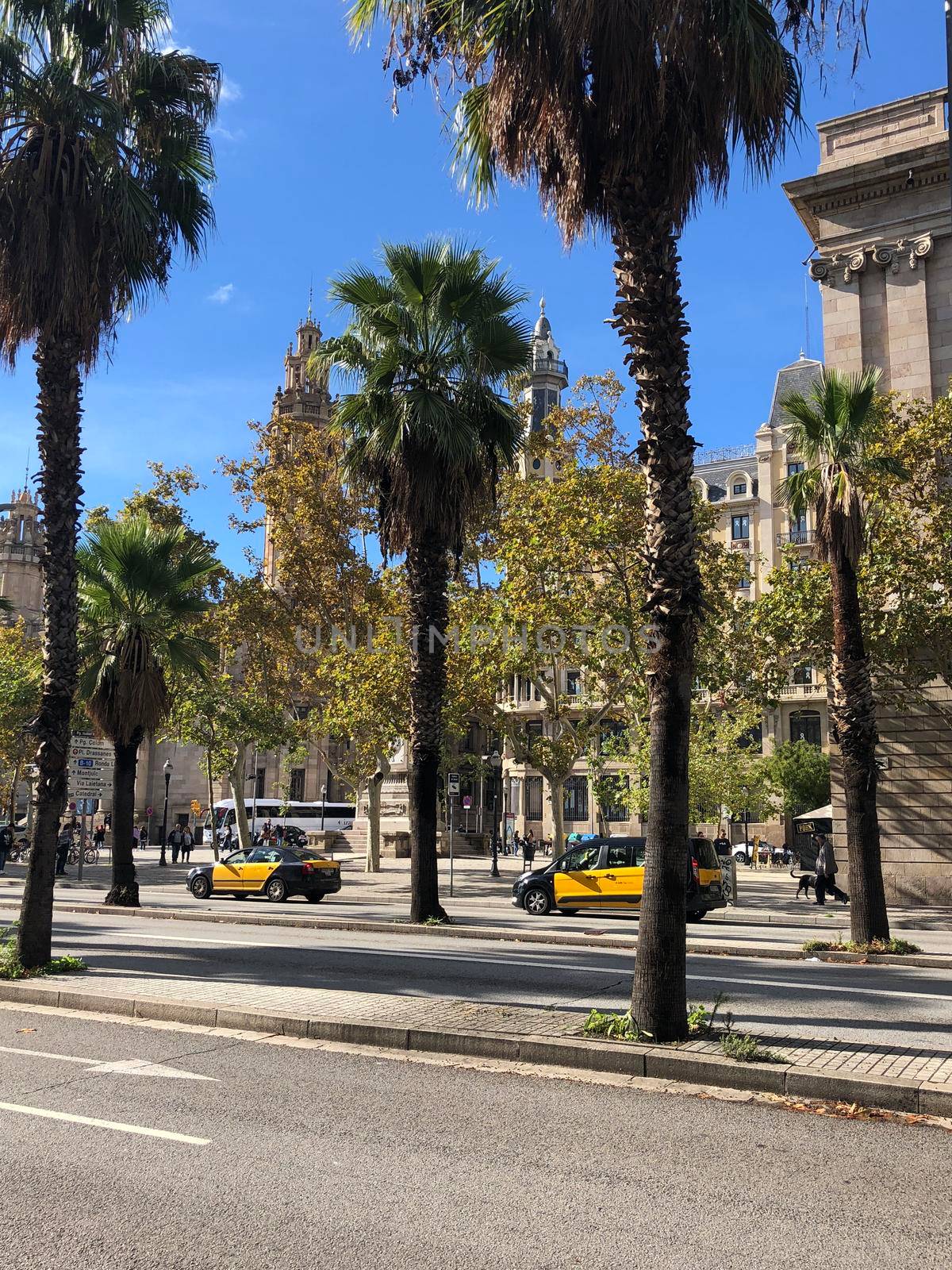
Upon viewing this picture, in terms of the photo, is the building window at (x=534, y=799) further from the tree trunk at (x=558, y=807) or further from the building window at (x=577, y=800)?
the tree trunk at (x=558, y=807)

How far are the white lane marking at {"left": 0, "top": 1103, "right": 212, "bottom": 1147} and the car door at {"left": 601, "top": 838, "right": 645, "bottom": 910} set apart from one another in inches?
642

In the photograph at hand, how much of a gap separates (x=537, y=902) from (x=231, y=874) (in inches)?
350

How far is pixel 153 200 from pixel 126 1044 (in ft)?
34.9

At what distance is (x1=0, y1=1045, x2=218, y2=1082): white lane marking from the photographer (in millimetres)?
7367

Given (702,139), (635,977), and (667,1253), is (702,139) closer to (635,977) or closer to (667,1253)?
(635,977)

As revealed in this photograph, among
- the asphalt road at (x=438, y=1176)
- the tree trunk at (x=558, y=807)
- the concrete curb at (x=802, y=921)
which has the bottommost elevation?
the concrete curb at (x=802, y=921)

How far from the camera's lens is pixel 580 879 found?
22.8 m

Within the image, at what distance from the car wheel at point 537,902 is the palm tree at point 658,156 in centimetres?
1553

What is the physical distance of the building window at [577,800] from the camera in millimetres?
73500

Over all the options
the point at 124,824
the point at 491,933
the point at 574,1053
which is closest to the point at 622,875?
the point at 491,933

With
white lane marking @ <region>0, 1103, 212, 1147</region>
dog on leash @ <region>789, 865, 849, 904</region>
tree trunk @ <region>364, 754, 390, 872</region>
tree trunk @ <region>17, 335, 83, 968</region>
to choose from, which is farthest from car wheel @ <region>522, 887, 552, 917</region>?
white lane marking @ <region>0, 1103, 212, 1147</region>

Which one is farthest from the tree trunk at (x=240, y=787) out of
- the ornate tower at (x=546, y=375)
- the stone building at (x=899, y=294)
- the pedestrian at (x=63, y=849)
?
the ornate tower at (x=546, y=375)

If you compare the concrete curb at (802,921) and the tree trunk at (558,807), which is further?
the tree trunk at (558,807)

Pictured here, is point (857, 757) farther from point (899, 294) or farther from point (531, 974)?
point (899, 294)
